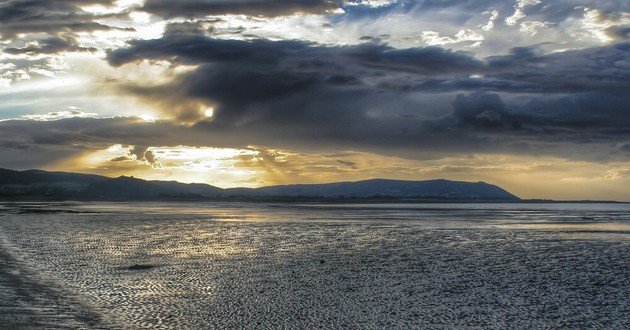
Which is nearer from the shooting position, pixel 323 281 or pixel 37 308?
pixel 37 308

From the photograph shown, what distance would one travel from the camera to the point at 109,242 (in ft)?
123

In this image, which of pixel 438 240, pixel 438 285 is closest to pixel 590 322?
pixel 438 285

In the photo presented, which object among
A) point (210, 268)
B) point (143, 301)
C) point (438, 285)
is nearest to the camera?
point (143, 301)

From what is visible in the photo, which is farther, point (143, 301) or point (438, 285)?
point (438, 285)

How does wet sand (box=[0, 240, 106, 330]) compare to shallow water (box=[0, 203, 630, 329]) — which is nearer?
wet sand (box=[0, 240, 106, 330])

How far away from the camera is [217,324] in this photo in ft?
51.2

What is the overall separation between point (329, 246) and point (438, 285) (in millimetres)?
14103

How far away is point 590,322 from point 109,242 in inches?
1185

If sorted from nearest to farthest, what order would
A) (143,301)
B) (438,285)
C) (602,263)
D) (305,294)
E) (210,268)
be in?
1. (143,301)
2. (305,294)
3. (438,285)
4. (210,268)
5. (602,263)

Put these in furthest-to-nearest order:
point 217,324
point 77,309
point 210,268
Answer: point 210,268
point 77,309
point 217,324

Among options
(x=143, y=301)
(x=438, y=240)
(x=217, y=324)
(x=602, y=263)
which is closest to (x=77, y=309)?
(x=143, y=301)

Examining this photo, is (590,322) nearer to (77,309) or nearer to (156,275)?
(77,309)

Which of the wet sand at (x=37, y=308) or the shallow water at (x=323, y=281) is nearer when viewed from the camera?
the wet sand at (x=37, y=308)

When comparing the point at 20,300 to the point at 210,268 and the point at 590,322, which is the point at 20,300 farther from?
the point at 590,322
